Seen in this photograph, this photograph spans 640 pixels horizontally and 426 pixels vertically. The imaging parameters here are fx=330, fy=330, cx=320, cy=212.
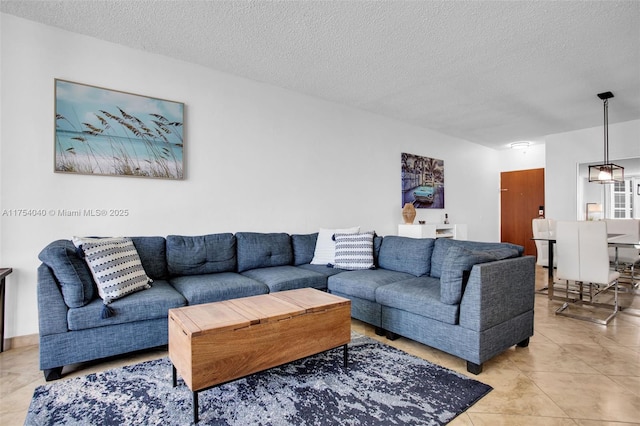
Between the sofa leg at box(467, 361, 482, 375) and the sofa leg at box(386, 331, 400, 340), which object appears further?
the sofa leg at box(386, 331, 400, 340)

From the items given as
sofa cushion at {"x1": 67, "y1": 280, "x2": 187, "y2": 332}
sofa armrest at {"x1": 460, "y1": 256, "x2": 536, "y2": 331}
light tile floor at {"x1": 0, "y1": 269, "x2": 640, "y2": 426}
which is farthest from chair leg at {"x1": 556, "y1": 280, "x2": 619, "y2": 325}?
sofa cushion at {"x1": 67, "y1": 280, "x2": 187, "y2": 332}

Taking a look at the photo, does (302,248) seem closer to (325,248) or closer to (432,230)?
(325,248)

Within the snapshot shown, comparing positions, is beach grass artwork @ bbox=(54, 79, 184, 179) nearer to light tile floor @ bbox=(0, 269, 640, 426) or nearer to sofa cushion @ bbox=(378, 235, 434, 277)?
light tile floor @ bbox=(0, 269, 640, 426)

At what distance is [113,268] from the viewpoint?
2332mm

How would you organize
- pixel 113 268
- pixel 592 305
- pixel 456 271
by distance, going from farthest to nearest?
pixel 592 305
pixel 113 268
pixel 456 271

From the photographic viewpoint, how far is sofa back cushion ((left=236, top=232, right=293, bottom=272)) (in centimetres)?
336

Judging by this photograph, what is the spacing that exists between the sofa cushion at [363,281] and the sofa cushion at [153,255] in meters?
1.52

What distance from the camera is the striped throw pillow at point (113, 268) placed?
226 cm

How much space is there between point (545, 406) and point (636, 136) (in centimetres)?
564

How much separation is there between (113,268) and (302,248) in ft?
6.28

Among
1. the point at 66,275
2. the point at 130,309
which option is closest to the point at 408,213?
the point at 130,309

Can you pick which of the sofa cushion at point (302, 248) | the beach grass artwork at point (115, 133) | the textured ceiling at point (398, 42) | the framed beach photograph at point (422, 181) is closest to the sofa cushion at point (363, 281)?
the sofa cushion at point (302, 248)

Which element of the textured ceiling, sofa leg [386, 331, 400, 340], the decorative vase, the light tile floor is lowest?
the light tile floor

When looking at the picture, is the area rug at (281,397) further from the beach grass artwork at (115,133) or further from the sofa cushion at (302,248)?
the beach grass artwork at (115,133)
